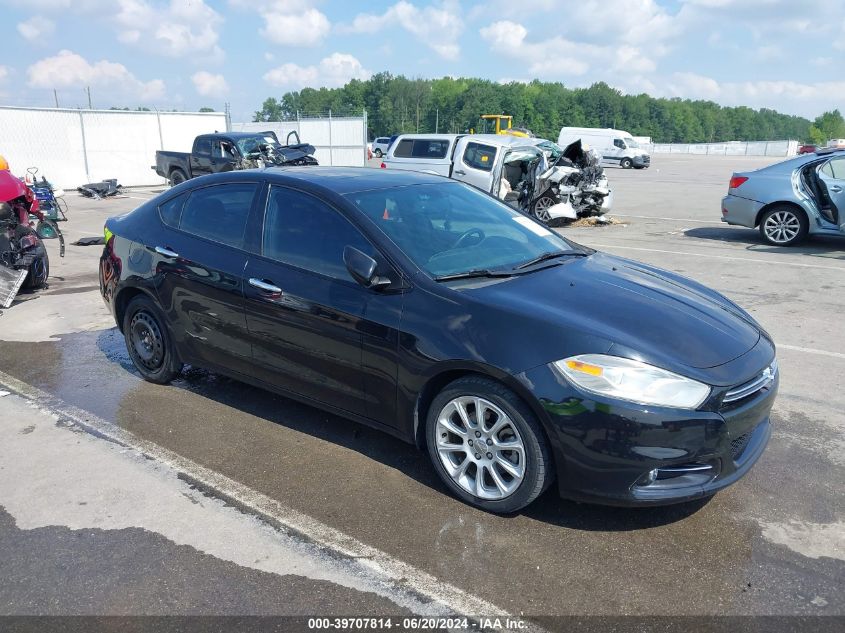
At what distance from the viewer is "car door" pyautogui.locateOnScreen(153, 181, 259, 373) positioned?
13.9ft

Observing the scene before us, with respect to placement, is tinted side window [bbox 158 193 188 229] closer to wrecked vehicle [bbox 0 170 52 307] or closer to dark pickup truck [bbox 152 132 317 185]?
wrecked vehicle [bbox 0 170 52 307]

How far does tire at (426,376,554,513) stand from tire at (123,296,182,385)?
2.41m

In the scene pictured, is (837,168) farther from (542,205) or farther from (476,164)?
(476,164)

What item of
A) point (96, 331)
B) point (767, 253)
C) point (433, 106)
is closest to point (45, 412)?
point (96, 331)

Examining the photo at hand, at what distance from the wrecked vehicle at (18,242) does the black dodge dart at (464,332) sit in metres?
3.64

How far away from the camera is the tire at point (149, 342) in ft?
16.0

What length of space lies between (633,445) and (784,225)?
969cm

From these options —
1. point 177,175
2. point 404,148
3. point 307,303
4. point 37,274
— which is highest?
point 404,148

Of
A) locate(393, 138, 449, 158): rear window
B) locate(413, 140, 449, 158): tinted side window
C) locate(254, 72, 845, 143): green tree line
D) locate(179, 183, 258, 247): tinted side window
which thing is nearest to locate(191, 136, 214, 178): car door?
locate(393, 138, 449, 158): rear window

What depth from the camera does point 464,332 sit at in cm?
321

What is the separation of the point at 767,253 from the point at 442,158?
6717mm

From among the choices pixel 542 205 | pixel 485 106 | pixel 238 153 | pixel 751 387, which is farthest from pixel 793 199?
pixel 485 106

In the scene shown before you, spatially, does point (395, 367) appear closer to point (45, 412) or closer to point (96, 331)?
Result: point (45, 412)

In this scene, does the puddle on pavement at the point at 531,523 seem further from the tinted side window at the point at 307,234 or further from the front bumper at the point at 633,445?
the tinted side window at the point at 307,234
